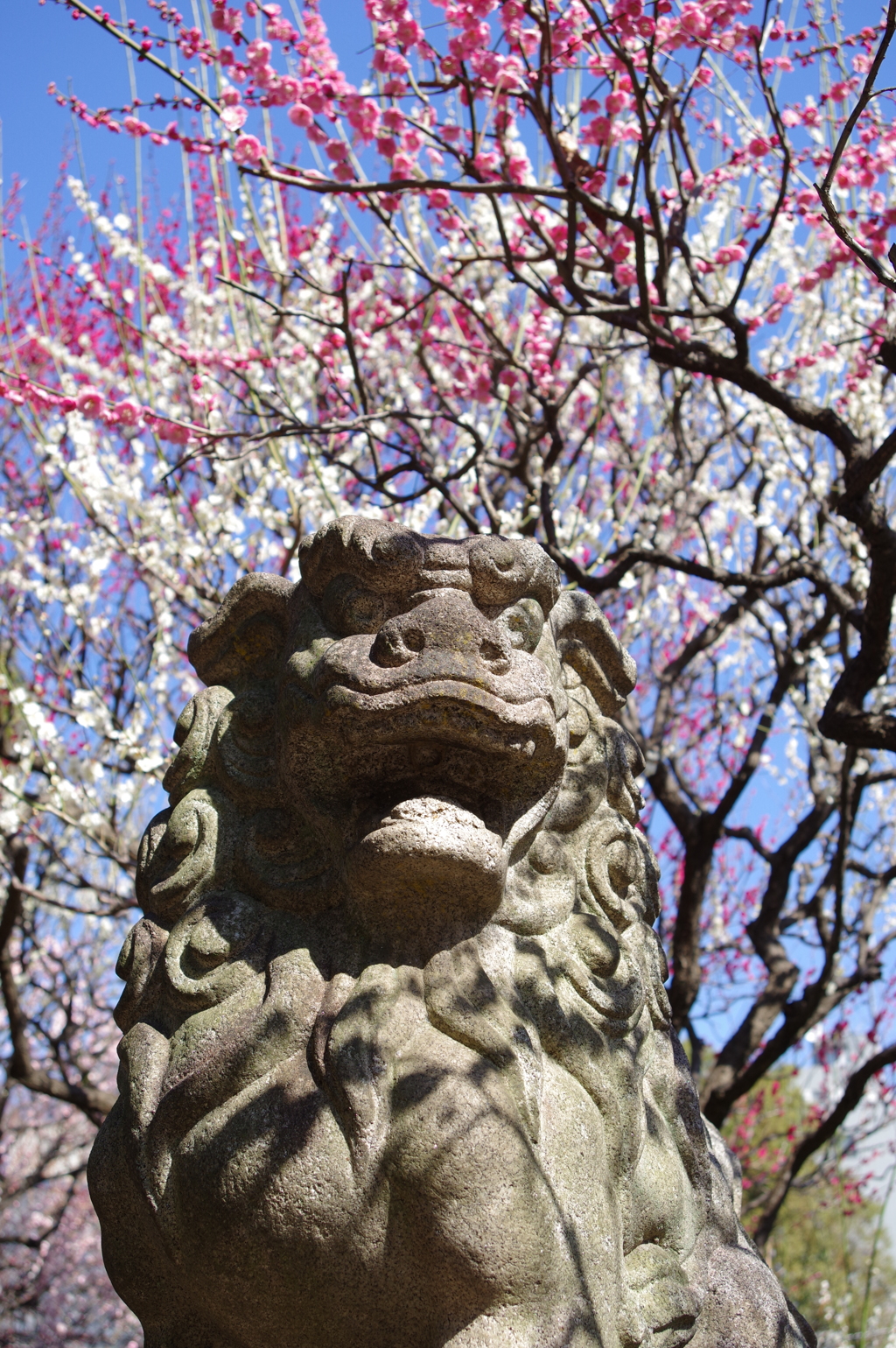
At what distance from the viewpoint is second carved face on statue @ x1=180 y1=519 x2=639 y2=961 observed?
2.12 metres

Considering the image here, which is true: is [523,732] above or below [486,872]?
above

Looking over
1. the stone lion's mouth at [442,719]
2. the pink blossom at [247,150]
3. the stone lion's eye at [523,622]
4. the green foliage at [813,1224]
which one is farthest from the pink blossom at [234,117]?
the green foliage at [813,1224]

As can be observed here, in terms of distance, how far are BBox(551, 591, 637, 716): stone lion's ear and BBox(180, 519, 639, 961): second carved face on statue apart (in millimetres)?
90

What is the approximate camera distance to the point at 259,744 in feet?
8.27

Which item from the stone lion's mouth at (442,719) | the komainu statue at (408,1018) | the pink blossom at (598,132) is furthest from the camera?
the pink blossom at (598,132)

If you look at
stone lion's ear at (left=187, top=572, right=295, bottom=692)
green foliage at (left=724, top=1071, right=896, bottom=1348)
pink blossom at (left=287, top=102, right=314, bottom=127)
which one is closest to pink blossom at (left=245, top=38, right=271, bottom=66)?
pink blossom at (left=287, top=102, right=314, bottom=127)

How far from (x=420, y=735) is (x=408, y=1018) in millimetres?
496

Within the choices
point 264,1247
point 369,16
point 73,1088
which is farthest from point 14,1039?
point 369,16

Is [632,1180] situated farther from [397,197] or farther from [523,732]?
[397,197]

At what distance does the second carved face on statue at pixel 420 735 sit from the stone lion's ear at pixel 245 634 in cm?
5

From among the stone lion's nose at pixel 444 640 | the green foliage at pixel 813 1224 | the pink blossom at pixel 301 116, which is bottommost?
the stone lion's nose at pixel 444 640

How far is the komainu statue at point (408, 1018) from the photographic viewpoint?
1.89 metres

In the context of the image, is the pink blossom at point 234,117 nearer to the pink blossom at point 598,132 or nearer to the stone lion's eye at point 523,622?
the pink blossom at point 598,132

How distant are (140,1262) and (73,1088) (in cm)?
389
